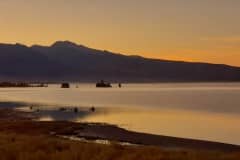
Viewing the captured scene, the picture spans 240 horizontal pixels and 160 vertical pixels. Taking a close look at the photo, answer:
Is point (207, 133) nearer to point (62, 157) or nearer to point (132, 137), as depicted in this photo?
point (132, 137)

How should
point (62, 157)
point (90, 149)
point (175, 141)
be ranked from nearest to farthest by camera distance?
1. point (62, 157)
2. point (90, 149)
3. point (175, 141)

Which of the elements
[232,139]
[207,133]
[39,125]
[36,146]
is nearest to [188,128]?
[207,133]

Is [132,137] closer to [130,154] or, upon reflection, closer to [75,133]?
[75,133]

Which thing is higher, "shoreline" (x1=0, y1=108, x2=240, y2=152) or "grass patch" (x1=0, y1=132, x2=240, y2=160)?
"grass patch" (x1=0, y1=132, x2=240, y2=160)

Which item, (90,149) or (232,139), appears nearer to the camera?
(90,149)

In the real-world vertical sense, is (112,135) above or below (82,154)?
below

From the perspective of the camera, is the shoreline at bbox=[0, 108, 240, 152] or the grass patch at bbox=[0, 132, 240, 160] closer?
the grass patch at bbox=[0, 132, 240, 160]

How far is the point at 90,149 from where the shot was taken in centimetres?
2097

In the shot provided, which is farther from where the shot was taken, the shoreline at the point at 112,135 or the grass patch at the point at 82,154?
the shoreline at the point at 112,135

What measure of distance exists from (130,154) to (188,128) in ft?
→ 106

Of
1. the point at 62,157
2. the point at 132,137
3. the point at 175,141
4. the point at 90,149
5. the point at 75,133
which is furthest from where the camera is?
the point at 75,133

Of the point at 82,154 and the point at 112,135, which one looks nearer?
the point at 82,154

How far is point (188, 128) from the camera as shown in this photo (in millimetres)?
51156

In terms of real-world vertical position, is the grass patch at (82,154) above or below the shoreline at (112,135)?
above
